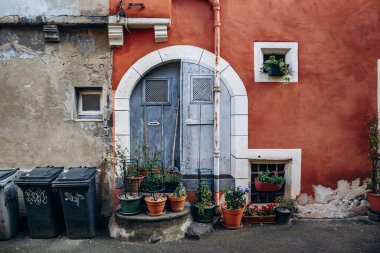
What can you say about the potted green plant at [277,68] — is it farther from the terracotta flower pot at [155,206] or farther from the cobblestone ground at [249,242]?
the terracotta flower pot at [155,206]

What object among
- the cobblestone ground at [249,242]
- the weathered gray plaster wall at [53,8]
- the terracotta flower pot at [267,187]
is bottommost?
the cobblestone ground at [249,242]

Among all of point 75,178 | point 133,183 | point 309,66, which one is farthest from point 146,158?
point 309,66

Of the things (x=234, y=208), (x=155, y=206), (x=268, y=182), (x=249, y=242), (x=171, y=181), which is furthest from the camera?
(x=268, y=182)

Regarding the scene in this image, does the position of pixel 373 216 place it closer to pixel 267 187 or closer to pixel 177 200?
pixel 267 187

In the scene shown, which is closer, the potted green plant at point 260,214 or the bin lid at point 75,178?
the bin lid at point 75,178

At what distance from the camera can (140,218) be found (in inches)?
183

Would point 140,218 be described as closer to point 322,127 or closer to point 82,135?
point 82,135

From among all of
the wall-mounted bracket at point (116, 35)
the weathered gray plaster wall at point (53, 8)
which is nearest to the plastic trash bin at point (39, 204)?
the wall-mounted bracket at point (116, 35)

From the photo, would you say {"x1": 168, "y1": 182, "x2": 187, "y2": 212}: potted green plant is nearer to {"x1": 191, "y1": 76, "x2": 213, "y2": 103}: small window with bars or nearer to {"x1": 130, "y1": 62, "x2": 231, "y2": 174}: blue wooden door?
{"x1": 130, "y1": 62, "x2": 231, "y2": 174}: blue wooden door

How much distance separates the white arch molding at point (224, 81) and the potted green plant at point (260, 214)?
50 cm

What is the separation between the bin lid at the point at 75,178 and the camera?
14.9 feet

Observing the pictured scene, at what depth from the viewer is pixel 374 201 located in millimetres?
5449

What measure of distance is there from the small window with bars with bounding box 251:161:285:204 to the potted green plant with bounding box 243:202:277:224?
27cm

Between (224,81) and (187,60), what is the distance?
0.80 meters
